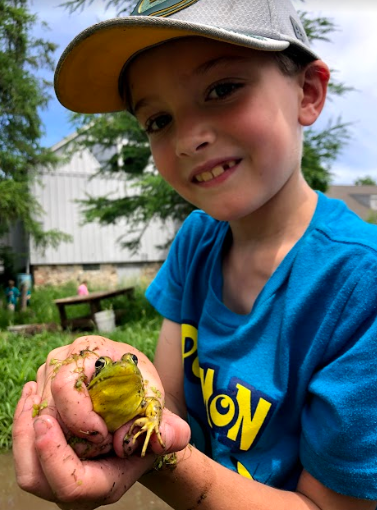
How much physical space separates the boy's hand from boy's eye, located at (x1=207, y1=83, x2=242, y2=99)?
0.68 meters

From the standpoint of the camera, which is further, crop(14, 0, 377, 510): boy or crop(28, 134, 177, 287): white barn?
crop(28, 134, 177, 287): white barn

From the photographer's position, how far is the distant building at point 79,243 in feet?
57.8

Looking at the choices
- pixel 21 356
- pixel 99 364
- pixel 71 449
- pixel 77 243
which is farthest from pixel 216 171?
→ pixel 77 243

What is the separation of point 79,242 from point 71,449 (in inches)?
710

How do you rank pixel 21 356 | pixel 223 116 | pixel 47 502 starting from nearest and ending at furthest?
1. pixel 223 116
2. pixel 47 502
3. pixel 21 356

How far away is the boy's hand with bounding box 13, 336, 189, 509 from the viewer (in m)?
0.77

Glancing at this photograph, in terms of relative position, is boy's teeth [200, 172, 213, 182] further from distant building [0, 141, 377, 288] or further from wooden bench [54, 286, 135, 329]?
distant building [0, 141, 377, 288]

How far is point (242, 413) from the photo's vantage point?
1.16 meters

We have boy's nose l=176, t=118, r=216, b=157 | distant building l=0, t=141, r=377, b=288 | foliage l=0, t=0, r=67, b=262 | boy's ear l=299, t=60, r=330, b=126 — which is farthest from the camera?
distant building l=0, t=141, r=377, b=288

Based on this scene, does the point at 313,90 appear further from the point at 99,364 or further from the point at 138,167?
the point at 138,167

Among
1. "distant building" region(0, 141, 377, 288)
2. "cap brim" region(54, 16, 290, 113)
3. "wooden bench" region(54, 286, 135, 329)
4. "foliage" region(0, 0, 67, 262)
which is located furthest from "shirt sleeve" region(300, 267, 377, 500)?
"distant building" region(0, 141, 377, 288)

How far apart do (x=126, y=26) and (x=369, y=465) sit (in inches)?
43.6

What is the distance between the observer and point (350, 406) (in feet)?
3.11

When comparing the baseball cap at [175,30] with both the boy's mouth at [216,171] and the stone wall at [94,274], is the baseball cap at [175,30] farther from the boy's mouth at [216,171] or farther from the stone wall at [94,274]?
the stone wall at [94,274]
